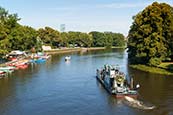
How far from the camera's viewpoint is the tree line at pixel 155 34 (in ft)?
255

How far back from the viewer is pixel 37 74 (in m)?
74.8

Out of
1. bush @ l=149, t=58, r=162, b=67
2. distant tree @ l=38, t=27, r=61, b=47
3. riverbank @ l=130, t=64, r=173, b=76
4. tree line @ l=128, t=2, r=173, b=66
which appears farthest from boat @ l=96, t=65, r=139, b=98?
distant tree @ l=38, t=27, r=61, b=47

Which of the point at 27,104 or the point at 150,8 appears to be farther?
the point at 150,8

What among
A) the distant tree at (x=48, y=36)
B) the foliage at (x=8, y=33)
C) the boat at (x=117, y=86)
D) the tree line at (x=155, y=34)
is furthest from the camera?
the distant tree at (x=48, y=36)

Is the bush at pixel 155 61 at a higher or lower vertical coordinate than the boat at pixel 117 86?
higher

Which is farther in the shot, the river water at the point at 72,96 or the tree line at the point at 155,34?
the tree line at the point at 155,34

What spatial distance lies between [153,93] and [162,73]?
19985mm

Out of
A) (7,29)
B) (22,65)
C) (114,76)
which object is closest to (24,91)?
(114,76)

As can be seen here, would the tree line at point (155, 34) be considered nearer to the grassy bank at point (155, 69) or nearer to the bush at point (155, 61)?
the bush at point (155, 61)

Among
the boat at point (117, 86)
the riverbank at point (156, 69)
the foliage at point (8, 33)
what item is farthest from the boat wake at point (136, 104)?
the foliage at point (8, 33)

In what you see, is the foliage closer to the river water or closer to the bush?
the river water

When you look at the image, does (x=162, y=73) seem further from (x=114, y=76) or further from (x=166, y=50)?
(x=114, y=76)

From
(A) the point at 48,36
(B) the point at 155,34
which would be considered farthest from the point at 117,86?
(A) the point at 48,36

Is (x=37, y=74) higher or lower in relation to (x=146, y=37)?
lower
